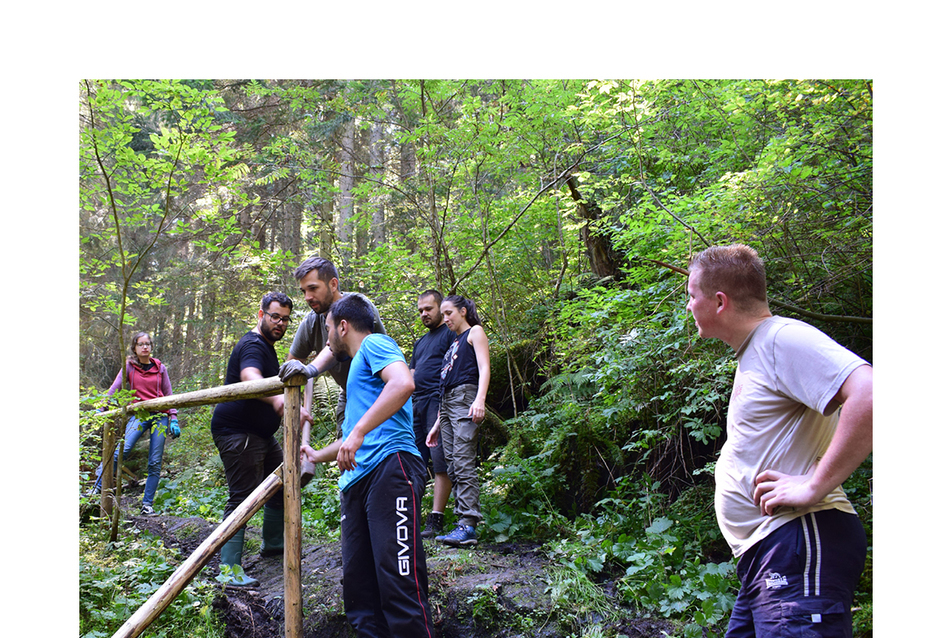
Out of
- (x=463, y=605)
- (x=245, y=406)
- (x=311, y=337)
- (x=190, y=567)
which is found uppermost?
(x=311, y=337)

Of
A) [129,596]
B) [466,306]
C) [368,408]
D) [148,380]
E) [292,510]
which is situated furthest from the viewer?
[148,380]

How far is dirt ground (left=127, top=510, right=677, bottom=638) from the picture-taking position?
3340 millimetres

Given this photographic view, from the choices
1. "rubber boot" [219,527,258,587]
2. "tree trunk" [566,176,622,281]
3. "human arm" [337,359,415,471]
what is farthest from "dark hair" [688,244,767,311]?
"tree trunk" [566,176,622,281]

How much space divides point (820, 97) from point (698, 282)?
251 cm

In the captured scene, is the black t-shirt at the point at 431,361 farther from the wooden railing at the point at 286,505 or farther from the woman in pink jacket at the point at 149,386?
the woman in pink jacket at the point at 149,386

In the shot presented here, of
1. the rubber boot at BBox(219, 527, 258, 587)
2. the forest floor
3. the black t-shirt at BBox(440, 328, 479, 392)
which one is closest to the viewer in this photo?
the forest floor

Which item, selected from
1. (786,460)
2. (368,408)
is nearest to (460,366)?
(368,408)

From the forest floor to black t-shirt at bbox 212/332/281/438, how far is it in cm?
104

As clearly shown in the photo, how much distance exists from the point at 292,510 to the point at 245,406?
111 centimetres

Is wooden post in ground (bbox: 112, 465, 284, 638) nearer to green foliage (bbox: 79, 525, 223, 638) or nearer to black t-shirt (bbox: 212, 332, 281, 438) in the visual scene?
green foliage (bbox: 79, 525, 223, 638)

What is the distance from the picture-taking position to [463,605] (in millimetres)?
3445

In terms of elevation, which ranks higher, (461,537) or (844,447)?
(844,447)

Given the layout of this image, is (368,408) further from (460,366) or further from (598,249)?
(598,249)

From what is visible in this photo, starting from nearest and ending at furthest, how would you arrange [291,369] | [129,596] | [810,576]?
[810,576] → [291,369] → [129,596]
